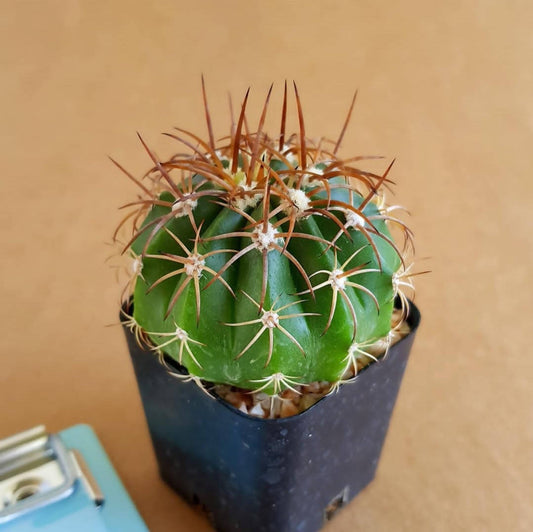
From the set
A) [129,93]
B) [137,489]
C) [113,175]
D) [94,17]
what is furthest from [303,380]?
[94,17]

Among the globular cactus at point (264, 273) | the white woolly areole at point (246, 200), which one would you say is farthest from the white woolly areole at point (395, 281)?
the white woolly areole at point (246, 200)

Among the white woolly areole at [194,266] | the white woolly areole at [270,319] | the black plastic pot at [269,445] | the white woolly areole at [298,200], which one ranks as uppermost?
the white woolly areole at [298,200]

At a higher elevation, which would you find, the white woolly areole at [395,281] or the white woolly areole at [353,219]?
the white woolly areole at [353,219]

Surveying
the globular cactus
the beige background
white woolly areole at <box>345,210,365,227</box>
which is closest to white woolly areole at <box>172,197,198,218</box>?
the globular cactus

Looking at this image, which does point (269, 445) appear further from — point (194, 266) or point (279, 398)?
point (194, 266)

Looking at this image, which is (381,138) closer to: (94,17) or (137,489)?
(94,17)

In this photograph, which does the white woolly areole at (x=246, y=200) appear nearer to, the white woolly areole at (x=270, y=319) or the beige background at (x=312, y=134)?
the white woolly areole at (x=270, y=319)
